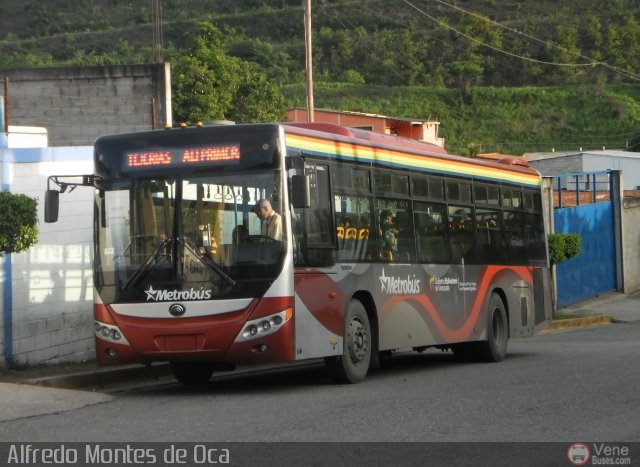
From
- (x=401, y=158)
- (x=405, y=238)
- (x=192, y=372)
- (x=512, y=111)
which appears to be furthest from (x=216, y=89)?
(x=512, y=111)

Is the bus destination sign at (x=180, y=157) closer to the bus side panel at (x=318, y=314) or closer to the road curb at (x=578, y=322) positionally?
the bus side panel at (x=318, y=314)

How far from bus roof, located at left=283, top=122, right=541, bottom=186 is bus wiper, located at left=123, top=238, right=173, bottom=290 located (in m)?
1.72

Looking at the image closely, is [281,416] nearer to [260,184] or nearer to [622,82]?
[260,184]

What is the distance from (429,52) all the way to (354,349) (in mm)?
96348

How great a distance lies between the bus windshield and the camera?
12539 millimetres

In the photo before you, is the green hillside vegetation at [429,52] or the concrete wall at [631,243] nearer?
the concrete wall at [631,243]

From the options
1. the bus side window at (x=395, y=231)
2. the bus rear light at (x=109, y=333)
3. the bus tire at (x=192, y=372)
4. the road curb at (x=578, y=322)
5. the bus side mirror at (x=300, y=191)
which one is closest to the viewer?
the bus side mirror at (x=300, y=191)

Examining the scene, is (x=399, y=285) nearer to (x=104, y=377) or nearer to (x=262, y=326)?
(x=262, y=326)

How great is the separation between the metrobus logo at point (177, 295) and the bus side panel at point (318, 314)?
3.28ft

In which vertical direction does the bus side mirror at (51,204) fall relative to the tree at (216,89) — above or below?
below

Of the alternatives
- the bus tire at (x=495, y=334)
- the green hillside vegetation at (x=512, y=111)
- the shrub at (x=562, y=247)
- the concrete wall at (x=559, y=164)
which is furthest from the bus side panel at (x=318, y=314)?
the green hillside vegetation at (x=512, y=111)

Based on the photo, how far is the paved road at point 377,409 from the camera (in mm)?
9719

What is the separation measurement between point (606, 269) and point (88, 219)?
22.7 m
